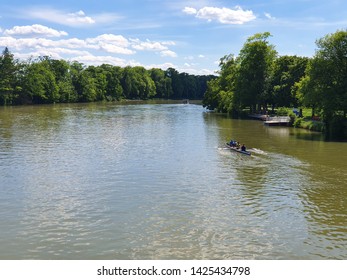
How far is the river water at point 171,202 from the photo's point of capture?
70.7 feet

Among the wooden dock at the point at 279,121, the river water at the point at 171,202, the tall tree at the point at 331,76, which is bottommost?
the river water at the point at 171,202

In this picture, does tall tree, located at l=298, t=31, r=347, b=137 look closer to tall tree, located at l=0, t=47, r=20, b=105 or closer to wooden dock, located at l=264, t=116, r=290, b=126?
wooden dock, located at l=264, t=116, r=290, b=126

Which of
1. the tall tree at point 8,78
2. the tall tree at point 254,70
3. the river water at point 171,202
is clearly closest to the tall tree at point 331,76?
the river water at point 171,202

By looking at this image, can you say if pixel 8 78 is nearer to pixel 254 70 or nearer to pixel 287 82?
pixel 254 70

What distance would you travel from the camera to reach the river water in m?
21.6

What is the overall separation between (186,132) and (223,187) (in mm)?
39774

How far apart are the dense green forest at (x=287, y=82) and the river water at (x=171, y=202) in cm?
1643

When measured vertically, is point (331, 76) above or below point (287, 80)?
below

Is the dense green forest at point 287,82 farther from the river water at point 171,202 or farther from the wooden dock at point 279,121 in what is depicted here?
the river water at point 171,202

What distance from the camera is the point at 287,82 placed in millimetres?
99000

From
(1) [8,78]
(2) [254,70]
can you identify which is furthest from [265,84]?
(1) [8,78]

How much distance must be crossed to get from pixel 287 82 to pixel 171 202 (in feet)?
253
